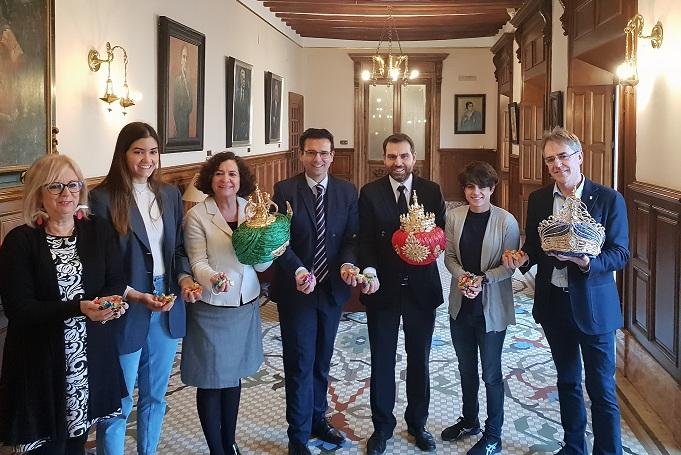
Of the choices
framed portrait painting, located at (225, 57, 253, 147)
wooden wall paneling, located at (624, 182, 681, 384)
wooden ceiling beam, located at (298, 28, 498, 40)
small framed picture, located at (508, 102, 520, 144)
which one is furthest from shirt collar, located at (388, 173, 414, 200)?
wooden ceiling beam, located at (298, 28, 498, 40)

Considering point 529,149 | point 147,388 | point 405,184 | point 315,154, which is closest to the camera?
point 147,388

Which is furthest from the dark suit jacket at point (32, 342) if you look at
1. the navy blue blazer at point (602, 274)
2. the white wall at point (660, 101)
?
the white wall at point (660, 101)

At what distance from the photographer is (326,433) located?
357 cm

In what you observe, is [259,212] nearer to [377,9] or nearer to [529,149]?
[529,149]

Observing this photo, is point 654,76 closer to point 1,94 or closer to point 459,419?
point 459,419

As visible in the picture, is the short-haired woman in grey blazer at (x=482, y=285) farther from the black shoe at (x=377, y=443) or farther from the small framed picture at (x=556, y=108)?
the small framed picture at (x=556, y=108)

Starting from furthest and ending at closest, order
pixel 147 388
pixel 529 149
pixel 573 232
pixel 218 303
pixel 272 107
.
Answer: pixel 272 107, pixel 529 149, pixel 147 388, pixel 218 303, pixel 573 232

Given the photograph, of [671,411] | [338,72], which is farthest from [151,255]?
[338,72]

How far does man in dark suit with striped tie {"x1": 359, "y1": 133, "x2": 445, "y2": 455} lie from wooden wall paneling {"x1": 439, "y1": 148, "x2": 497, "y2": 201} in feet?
40.3

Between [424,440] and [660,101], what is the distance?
2.75 metres

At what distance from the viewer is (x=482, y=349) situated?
11.0 ft

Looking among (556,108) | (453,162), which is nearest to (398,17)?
(453,162)

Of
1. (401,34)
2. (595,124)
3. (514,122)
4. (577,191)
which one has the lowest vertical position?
(577,191)

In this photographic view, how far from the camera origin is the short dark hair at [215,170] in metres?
3.02
